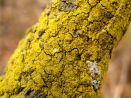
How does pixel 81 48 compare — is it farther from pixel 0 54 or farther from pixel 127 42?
pixel 0 54

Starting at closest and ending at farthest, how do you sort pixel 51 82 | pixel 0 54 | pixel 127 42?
pixel 51 82 → pixel 127 42 → pixel 0 54

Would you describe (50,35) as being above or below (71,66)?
above

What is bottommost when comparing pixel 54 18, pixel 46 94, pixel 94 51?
pixel 46 94

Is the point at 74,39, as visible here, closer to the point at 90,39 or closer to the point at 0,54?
the point at 90,39

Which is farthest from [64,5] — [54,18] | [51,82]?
[51,82]

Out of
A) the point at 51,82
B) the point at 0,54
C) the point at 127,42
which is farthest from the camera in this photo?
the point at 0,54

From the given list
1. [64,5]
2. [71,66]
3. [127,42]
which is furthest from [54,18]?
[127,42]

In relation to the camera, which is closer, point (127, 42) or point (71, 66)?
point (71, 66)
